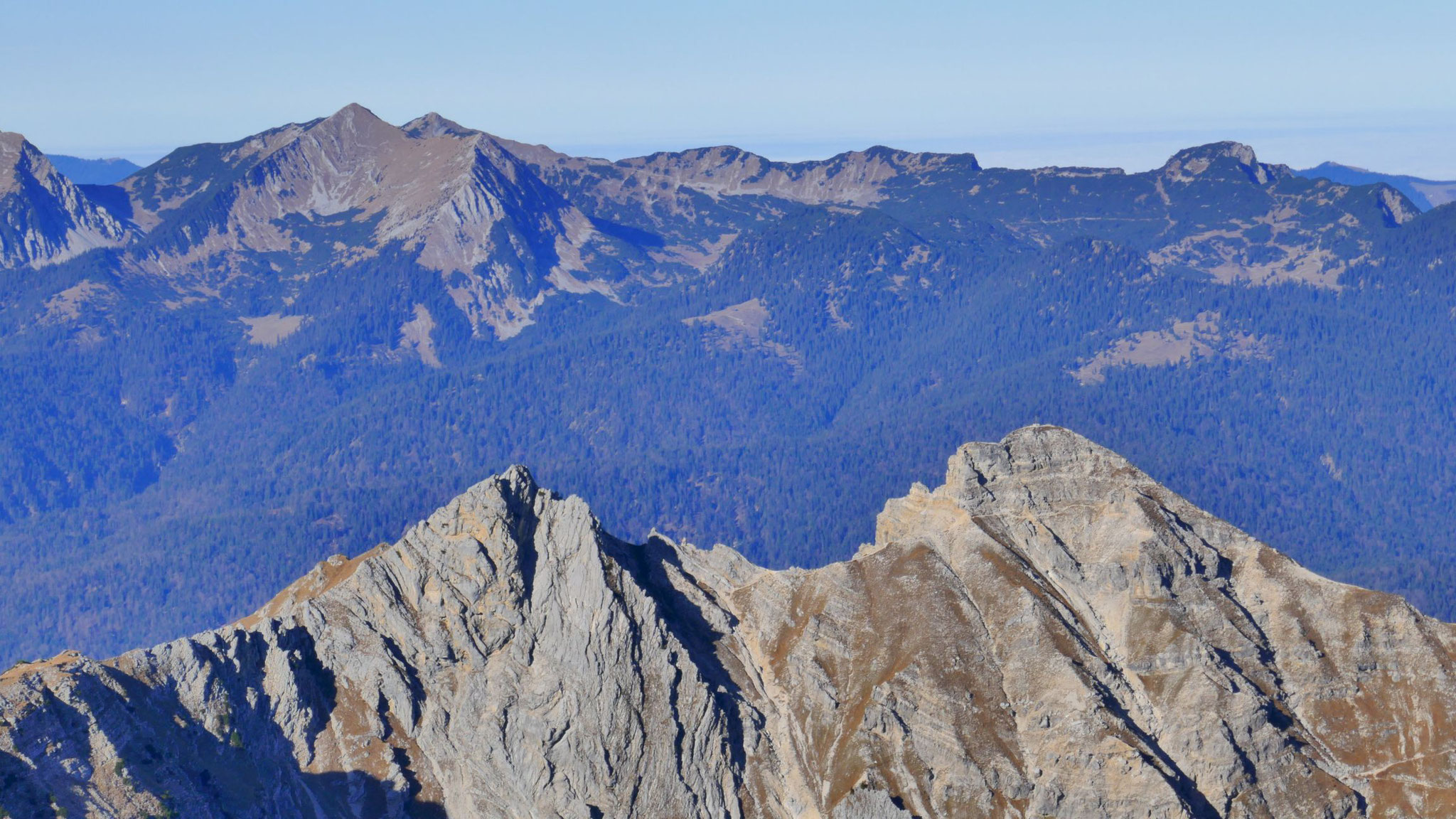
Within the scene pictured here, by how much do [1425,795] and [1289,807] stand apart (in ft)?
53.8

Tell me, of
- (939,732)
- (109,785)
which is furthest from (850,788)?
(109,785)

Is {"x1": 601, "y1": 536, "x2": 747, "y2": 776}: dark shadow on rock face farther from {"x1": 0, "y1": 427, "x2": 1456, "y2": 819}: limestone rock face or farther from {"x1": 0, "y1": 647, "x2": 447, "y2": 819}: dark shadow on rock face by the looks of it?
{"x1": 0, "y1": 647, "x2": 447, "y2": 819}: dark shadow on rock face

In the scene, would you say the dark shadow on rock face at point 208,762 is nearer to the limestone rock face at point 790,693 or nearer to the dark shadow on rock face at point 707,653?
the limestone rock face at point 790,693

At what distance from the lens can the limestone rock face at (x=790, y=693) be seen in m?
172

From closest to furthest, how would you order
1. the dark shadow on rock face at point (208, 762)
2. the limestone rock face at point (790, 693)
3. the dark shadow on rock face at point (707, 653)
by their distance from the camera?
the dark shadow on rock face at point (208, 762) < the limestone rock face at point (790, 693) < the dark shadow on rock face at point (707, 653)

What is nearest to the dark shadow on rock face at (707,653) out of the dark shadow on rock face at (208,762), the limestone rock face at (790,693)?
the limestone rock face at (790,693)

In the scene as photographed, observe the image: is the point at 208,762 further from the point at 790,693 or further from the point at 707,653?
the point at 790,693

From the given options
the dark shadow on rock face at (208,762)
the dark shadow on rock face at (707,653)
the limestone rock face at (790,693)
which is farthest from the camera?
the dark shadow on rock face at (707,653)

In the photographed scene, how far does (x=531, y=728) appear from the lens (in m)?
178

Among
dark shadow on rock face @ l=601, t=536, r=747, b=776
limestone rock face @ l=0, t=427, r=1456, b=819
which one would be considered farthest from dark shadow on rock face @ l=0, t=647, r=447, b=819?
dark shadow on rock face @ l=601, t=536, r=747, b=776

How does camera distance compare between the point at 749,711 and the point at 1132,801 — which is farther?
the point at 749,711

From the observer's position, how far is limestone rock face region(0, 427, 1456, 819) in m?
172

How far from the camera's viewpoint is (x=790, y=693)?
190m

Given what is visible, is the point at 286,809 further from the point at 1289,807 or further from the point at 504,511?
the point at 1289,807
